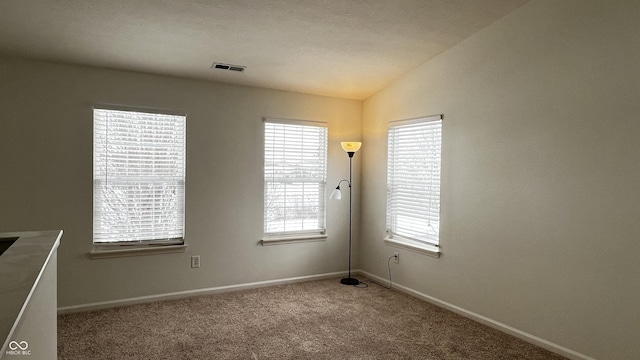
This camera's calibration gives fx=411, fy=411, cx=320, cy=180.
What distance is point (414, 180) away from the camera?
14.6ft

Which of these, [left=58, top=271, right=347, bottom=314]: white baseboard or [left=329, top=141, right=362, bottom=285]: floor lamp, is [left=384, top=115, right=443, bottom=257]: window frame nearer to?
[left=329, top=141, right=362, bottom=285]: floor lamp

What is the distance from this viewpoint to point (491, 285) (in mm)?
3619

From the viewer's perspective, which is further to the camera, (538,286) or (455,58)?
(455,58)

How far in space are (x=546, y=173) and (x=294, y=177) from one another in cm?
267

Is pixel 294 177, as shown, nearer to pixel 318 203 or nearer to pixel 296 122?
pixel 318 203

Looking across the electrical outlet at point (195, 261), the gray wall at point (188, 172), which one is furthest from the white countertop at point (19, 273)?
the electrical outlet at point (195, 261)

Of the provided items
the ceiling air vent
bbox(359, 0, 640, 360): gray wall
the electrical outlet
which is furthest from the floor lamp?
the electrical outlet

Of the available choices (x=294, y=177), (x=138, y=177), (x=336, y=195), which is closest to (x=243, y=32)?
(x=138, y=177)

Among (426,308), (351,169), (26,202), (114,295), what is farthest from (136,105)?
(426,308)

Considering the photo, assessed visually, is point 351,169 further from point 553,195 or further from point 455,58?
point 553,195

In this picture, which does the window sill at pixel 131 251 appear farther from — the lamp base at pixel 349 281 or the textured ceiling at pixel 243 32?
the lamp base at pixel 349 281

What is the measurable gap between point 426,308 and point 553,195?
164 cm

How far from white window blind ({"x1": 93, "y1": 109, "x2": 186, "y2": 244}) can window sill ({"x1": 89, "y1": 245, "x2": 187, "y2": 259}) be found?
2.6 inches

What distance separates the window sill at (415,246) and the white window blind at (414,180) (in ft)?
0.17
